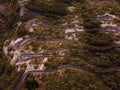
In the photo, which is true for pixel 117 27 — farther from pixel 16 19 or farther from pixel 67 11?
pixel 16 19

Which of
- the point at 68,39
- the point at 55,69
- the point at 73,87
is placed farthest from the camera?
the point at 68,39

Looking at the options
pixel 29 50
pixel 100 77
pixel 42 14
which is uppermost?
pixel 42 14

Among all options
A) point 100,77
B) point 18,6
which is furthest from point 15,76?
point 18,6

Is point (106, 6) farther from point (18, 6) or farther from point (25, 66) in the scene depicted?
point (25, 66)

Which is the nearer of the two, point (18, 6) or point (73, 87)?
point (73, 87)

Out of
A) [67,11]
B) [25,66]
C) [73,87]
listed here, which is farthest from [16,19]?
[73,87]

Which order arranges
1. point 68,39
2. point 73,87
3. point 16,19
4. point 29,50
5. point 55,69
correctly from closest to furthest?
point 73,87
point 55,69
point 29,50
point 68,39
point 16,19

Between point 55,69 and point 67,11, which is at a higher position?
point 67,11
